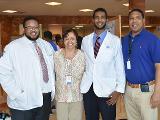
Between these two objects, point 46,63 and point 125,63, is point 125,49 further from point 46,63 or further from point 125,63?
point 46,63

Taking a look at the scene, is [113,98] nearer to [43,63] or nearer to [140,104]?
[140,104]

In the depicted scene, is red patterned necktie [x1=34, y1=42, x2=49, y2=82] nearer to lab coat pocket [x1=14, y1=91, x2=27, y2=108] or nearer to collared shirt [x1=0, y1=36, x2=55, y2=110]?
→ collared shirt [x1=0, y1=36, x2=55, y2=110]

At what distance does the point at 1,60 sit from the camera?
3.21 m

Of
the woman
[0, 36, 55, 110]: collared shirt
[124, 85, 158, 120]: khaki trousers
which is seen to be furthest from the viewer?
the woman

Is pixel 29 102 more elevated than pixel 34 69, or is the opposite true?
pixel 34 69

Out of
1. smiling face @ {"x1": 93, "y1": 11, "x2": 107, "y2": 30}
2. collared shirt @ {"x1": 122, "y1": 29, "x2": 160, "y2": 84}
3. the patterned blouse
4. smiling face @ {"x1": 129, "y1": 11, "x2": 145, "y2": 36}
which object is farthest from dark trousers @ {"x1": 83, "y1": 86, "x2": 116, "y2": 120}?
smiling face @ {"x1": 129, "y1": 11, "x2": 145, "y2": 36}

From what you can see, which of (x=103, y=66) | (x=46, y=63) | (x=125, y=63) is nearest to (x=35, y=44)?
(x=46, y=63)

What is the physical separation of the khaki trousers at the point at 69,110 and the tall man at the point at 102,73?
0.12 meters

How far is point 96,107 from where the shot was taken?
11.9 ft

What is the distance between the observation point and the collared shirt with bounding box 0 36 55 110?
3.20 metres

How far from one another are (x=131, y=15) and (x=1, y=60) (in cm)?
143

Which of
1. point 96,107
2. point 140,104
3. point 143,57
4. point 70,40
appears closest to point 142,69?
point 143,57

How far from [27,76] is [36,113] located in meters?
0.44

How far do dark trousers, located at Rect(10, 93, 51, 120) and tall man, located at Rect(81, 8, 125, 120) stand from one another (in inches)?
16.3
